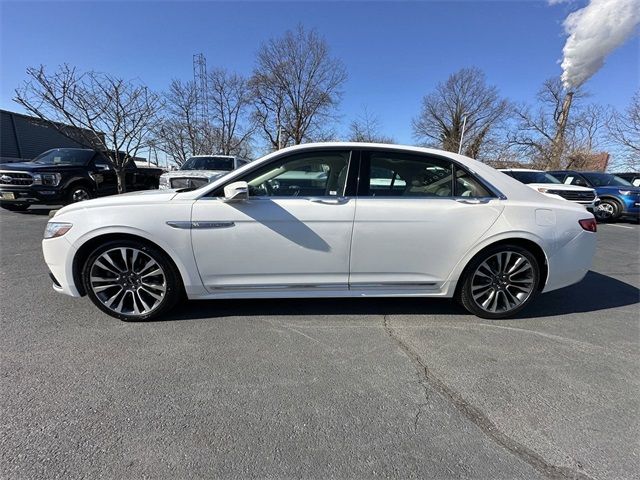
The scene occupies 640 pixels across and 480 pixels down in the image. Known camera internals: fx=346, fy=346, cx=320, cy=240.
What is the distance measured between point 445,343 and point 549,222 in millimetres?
1572

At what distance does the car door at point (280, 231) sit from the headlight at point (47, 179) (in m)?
8.61

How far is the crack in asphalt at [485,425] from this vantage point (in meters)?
1.74

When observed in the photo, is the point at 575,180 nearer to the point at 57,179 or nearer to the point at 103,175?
the point at 103,175

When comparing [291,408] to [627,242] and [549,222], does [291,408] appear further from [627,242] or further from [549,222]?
[627,242]

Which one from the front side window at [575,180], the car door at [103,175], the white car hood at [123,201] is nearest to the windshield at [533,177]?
the front side window at [575,180]

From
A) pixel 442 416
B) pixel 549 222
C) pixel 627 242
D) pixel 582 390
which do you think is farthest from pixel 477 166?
pixel 627 242

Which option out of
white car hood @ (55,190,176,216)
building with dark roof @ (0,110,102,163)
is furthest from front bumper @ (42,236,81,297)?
building with dark roof @ (0,110,102,163)

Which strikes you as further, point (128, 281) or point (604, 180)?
point (604, 180)

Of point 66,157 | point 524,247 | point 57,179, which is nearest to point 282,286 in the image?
point 524,247

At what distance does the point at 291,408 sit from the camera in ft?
7.07

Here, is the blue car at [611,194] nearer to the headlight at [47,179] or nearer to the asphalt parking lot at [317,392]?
the asphalt parking lot at [317,392]

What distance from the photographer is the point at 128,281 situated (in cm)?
317

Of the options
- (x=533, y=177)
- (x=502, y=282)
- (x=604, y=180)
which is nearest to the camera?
(x=502, y=282)

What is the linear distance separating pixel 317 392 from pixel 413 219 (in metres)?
1.70
